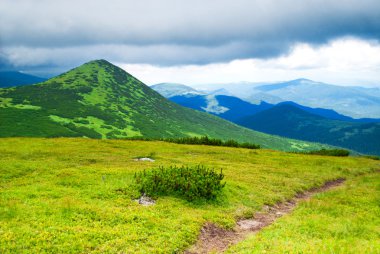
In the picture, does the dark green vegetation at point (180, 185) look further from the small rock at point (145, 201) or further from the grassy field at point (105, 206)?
the grassy field at point (105, 206)

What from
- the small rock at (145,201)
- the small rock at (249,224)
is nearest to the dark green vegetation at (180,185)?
the small rock at (145,201)

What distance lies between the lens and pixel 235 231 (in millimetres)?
24031

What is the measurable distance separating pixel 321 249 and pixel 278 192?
18.6 m

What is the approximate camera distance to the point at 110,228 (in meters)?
20.5

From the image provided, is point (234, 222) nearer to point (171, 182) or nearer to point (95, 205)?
point (171, 182)

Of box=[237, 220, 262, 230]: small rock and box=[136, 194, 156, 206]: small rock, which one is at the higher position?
box=[136, 194, 156, 206]: small rock

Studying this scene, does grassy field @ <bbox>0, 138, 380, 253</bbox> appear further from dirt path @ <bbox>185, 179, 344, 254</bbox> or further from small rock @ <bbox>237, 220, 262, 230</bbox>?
small rock @ <bbox>237, 220, 262, 230</bbox>

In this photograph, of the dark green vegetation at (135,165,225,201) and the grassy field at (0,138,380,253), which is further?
the dark green vegetation at (135,165,225,201)

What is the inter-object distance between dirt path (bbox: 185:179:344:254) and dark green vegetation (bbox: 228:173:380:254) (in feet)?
3.97

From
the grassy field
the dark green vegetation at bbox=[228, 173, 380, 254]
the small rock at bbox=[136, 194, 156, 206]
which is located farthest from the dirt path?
the small rock at bbox=[136, 194, 156, 206]

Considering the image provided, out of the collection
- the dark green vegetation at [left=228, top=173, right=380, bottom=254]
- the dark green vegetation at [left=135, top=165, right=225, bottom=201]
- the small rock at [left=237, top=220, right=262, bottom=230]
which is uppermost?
the dark green vegetation at [left=135, top=165, right=225, bottom=201]

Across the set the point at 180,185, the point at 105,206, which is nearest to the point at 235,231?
the point at 180,185

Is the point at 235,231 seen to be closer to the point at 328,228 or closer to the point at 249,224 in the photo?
the point at 249,224

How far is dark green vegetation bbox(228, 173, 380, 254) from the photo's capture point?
61.1 ft
